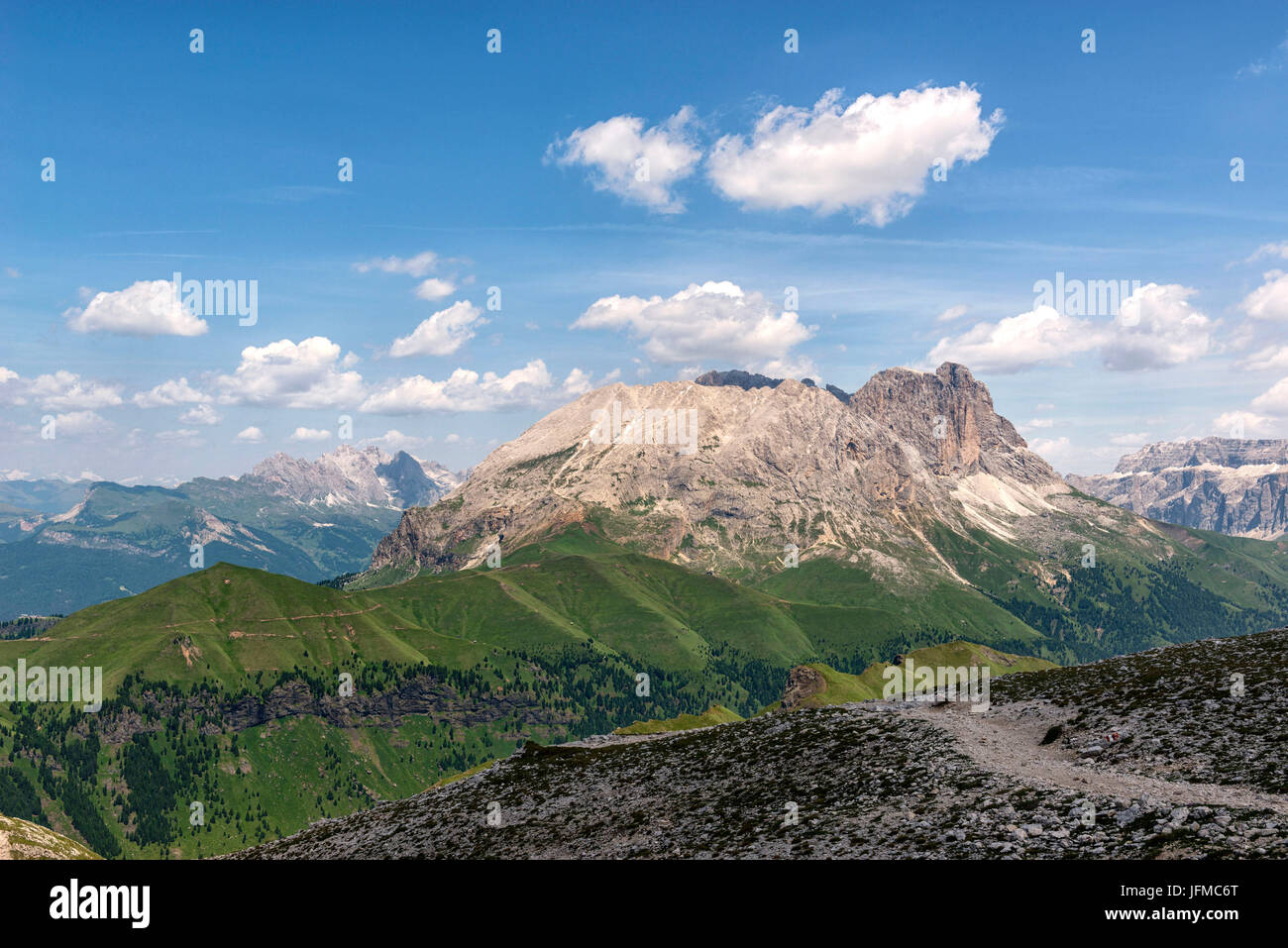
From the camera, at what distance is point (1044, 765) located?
48.9 metres

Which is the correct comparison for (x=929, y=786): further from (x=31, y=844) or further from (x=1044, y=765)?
(x=31, y=844)

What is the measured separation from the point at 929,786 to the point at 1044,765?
32.6ft

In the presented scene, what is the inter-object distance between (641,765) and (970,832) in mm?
37471

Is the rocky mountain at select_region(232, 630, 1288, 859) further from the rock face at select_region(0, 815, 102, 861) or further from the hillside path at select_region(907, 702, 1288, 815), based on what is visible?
the rock face at select_region(0, 815, 102, 861)

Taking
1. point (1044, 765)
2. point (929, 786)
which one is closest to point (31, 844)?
point (929, 786)

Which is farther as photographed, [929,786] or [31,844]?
[31,844]

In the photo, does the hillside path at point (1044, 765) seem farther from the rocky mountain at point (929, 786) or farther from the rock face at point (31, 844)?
the rock face at point (31, 844)

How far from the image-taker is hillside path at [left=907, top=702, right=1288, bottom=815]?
3600 cm

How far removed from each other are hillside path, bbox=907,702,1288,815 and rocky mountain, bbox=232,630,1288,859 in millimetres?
249
